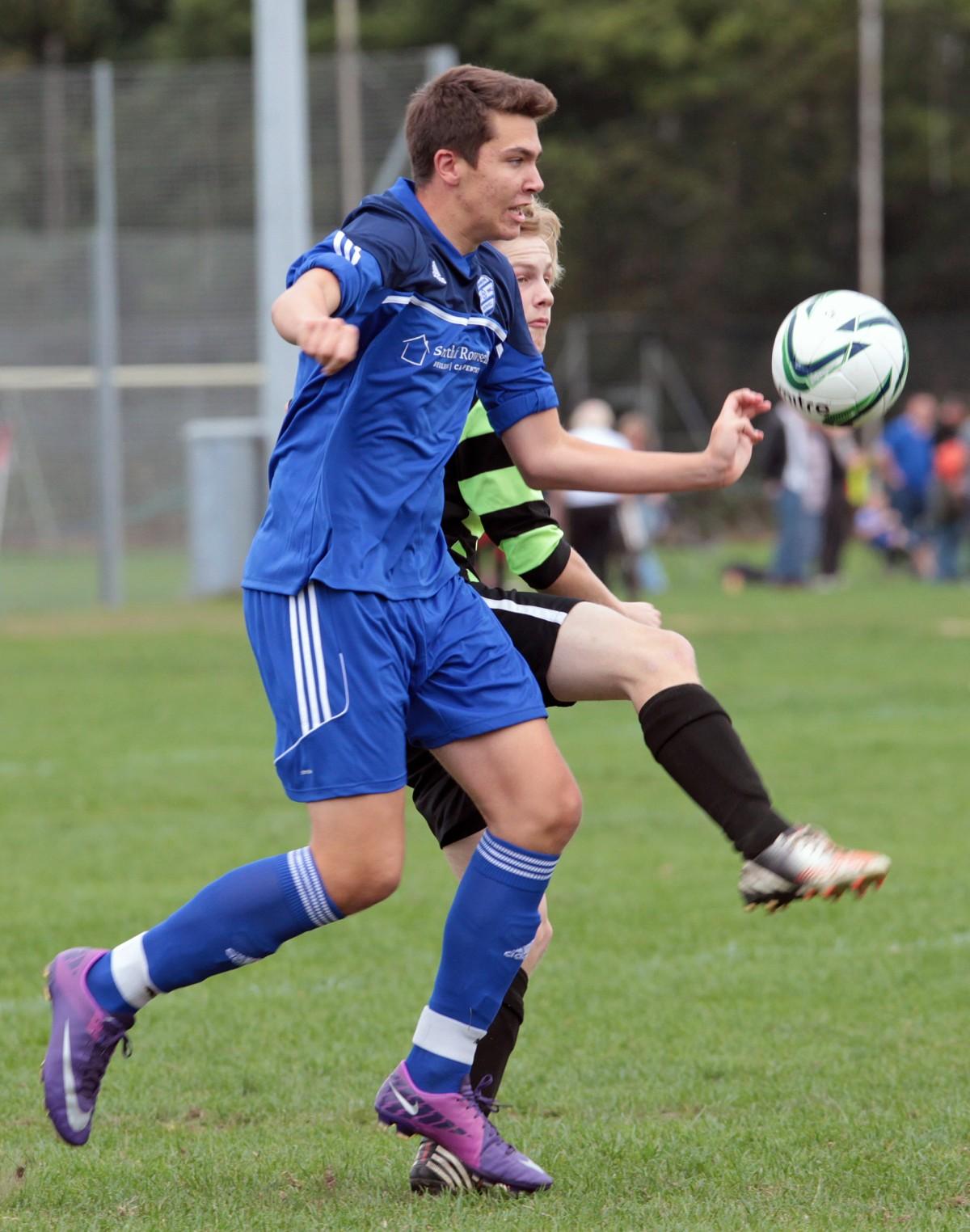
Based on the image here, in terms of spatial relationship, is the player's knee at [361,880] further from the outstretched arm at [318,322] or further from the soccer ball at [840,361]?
the soccer ball at [840,361]

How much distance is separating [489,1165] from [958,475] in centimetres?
1964

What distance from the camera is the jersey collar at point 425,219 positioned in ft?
12.6

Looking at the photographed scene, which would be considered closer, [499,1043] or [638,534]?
[499,1043]

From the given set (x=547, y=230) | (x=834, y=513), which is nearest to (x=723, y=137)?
(x=834, y=513)

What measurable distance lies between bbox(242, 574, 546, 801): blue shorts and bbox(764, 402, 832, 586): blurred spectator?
17.2 m

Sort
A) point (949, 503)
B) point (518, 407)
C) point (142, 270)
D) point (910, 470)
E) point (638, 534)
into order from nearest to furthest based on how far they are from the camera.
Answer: point (518, 407), point (142, 270), point (638, 534), point (949, 503), point (910, 470)

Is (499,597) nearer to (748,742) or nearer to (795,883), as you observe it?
(795,883)

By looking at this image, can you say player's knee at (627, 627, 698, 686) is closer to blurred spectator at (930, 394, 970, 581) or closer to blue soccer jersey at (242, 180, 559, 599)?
blue soccer jersey at (242, 180, 559, 599)

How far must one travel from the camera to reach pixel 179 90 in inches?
774

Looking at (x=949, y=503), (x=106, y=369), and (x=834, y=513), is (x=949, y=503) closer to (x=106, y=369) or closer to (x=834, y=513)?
(x=834, y=513)

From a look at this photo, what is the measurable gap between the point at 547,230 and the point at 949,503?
1819 cm

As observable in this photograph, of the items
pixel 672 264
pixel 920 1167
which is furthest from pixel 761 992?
pixel 672 264

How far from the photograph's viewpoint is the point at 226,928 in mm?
3861

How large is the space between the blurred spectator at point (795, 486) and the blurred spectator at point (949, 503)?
1.62m
